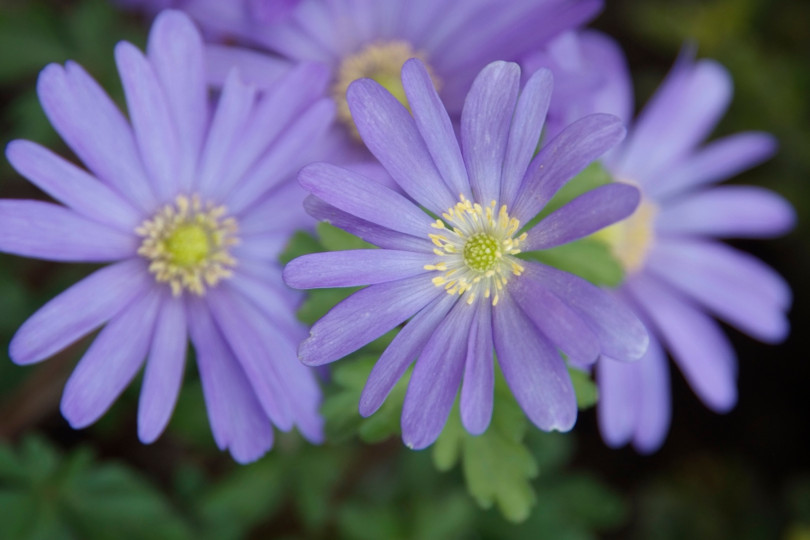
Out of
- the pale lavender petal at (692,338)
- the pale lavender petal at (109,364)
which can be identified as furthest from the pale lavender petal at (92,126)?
the pale lavender petal at (692,338)

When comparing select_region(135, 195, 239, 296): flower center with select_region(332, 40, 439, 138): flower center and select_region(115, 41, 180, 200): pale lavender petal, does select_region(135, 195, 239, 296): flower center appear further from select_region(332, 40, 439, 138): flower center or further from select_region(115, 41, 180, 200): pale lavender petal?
Answer: select_region(332, 40, 439, 138): flower center

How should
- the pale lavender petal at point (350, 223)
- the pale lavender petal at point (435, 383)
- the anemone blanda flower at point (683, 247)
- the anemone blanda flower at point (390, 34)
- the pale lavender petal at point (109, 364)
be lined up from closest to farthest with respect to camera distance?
the pale lavender petal at point (435, 383)
the pale lavender petal at point (350, 223)
the pale lavender petal at point (109, 364)
the anemone blanda flower at point (390, 34)
the anemone blanda flower at point (683, 247)

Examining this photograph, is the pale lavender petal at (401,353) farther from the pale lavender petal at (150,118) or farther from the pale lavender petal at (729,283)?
the pale lavender petal at (729,283)

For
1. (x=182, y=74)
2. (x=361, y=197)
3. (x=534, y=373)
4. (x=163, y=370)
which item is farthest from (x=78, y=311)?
(x=534, y=373)

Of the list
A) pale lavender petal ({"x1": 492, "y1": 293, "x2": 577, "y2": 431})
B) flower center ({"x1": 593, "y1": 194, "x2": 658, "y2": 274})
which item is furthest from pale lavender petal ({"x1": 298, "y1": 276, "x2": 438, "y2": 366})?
flower center ({"x1": 593, "y1": 194, "x2": 658, "y2": 274})

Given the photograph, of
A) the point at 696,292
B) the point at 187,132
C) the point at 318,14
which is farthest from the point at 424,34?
the point at 696,292

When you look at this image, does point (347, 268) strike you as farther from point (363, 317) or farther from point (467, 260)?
point (467, 260)

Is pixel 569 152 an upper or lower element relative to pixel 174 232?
lower

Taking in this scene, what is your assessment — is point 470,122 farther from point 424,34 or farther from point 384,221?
point 424,34
